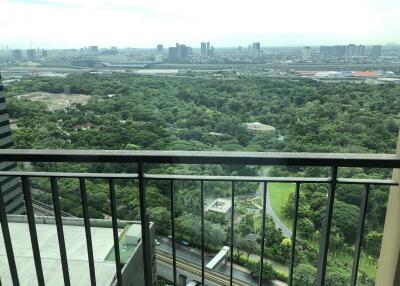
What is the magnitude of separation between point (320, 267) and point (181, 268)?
750mm

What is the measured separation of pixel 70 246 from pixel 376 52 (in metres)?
3.00

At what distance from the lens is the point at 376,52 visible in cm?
291

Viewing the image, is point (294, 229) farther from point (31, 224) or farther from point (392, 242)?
point (31, 224)

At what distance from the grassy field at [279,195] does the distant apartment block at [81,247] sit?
2.10 feet

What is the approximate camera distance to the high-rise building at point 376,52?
284cm

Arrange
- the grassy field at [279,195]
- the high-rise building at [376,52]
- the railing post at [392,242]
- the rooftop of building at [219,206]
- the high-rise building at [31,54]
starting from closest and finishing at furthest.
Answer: the railing post at [392,242]
the grassy field at [279,195]
the rooftop of building at [219,206]
the high-rise building at [31,54]
the high-rise building at [376,52]

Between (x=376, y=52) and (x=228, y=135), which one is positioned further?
(x=376, y=52)

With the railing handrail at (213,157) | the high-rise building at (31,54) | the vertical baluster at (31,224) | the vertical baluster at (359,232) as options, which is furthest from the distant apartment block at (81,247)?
the high-rise building at (31,54)

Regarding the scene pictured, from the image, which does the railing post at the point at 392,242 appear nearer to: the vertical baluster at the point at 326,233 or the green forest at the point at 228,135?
the green forest at the point at 228,135

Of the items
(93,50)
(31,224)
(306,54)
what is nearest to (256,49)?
(306,54)

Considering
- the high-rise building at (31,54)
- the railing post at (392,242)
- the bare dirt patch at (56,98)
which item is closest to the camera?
the railing post at (392,242)

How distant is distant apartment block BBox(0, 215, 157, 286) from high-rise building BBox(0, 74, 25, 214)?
0.29ft

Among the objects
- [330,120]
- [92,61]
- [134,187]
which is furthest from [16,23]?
[330,120]

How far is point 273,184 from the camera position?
1419 mm
